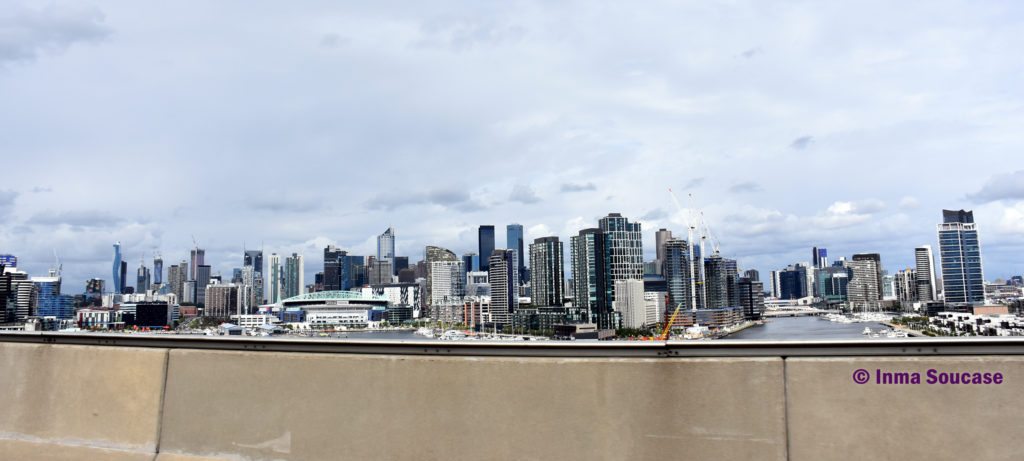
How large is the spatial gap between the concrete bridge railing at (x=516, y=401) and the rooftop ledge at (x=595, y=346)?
0.02 metres

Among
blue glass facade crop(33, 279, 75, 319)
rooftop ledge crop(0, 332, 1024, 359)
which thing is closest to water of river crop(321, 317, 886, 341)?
rooftop ledge crop(0, 332, 1024, 359)

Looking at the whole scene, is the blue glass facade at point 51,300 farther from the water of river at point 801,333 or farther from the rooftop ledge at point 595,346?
the rooftop ledge at point 595,346

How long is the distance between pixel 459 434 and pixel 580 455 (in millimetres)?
1083

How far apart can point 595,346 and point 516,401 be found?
845 millimetres

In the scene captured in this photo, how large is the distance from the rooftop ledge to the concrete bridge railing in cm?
2

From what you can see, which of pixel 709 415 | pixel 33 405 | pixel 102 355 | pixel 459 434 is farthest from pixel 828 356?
pixel 33 405

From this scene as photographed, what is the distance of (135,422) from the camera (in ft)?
22.2

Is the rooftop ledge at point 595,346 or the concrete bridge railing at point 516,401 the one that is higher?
the rooftop ledge at point 595,346

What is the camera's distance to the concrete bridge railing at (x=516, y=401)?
16.3 feet

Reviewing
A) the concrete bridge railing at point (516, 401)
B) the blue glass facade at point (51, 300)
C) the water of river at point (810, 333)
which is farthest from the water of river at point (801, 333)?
the blue glass facade at point (51, 300)

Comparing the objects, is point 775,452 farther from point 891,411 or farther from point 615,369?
point 615,369

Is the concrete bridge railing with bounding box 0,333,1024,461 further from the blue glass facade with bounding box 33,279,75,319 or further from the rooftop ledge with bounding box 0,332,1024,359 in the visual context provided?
the blue glass facade with bounding box 33,279,75,319

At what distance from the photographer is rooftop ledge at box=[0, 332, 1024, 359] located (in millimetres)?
5039

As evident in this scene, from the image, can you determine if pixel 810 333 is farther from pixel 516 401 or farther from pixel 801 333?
pixel 516 401
